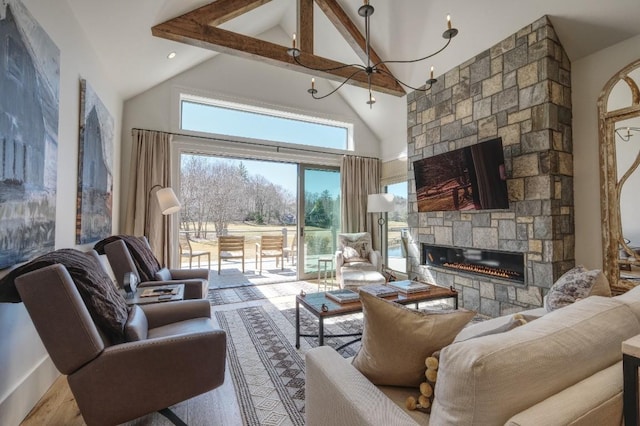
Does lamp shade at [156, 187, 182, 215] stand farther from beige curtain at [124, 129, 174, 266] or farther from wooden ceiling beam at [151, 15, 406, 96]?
wooden ceiling beam at [151, 15, 406, 96]

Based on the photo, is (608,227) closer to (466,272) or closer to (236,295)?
(466,272)

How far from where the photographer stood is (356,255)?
4.69m

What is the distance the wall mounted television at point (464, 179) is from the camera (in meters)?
3.17

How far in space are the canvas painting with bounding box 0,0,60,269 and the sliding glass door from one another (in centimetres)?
367

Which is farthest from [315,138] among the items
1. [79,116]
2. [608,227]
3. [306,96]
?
[608,227]

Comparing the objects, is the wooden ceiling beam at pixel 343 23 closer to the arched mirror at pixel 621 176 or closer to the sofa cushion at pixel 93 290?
the arched mirror at pixel 621 176

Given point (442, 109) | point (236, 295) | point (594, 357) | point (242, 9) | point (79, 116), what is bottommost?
point (236, 295)

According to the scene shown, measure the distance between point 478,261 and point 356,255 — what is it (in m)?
1.72

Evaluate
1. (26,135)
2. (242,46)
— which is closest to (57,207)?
(26,135)

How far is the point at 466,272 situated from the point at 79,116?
434 centimetres

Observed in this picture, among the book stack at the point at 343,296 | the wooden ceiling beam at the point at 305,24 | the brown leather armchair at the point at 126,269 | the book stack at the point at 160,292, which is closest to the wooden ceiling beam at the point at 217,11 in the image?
the wooden ceiling beam at the point at 305,24

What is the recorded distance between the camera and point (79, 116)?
97.7 inches

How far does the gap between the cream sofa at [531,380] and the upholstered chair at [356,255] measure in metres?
3.24

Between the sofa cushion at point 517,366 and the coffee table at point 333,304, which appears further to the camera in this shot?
the coffee table at point 333,304
